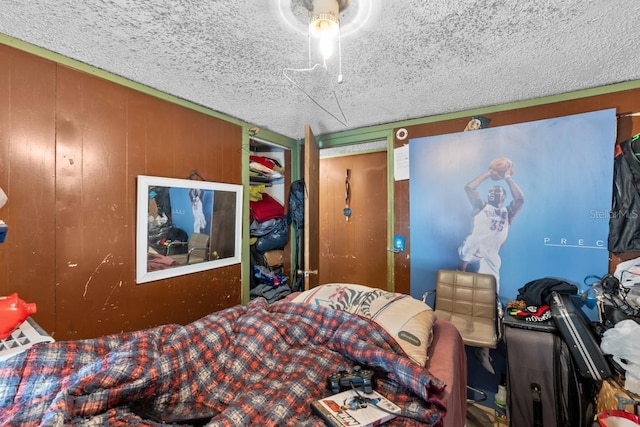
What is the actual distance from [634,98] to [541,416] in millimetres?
2014

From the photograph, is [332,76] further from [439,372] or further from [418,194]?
[439,372]

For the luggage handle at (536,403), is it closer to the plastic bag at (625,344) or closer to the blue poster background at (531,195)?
the plastic bag at (625,344)

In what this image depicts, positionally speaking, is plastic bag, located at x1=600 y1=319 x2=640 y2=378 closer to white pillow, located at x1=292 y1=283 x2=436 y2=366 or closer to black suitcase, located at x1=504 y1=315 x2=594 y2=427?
black suitcase, located at x1=504 y1=315 x2=594 y2=427

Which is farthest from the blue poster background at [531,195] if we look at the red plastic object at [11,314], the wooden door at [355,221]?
the red plastic object at [11,314]

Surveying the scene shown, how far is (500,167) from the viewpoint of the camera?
7.08ft

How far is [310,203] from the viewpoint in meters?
2.32

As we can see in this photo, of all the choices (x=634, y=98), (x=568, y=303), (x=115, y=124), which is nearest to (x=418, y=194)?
(x=568, y=303)

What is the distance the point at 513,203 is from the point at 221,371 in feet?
7.15

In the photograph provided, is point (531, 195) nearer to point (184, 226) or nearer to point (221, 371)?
point (221, 371)

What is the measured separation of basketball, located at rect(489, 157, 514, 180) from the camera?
6.98 feet

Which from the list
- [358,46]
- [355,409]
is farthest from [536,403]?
[358,46]

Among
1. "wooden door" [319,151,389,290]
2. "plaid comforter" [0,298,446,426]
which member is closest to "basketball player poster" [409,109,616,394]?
"wooden door" [319,151,389,290]

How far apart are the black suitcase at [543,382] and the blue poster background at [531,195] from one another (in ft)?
1.48

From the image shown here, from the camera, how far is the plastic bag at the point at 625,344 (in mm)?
1355
